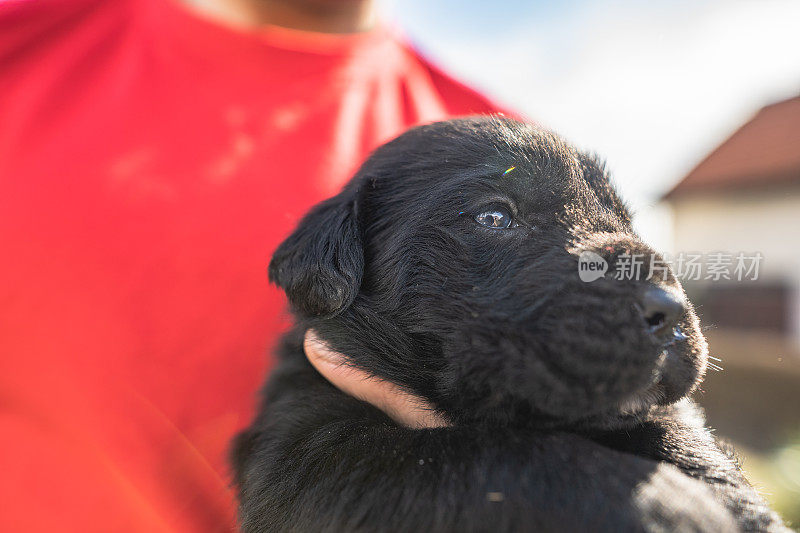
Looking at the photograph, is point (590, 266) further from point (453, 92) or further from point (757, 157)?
point (453, 92)

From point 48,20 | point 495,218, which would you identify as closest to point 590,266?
point 495,218

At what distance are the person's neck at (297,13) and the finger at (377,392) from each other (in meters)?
1.99

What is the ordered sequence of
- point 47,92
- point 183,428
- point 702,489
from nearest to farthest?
1. point 702,489
2. point 183,428
3. point 47,92

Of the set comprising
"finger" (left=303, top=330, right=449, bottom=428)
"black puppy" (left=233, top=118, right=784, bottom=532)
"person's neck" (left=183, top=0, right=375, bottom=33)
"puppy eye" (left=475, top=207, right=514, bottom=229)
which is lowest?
A: "finger" (left=303, top=330, right=449, bottom=428)

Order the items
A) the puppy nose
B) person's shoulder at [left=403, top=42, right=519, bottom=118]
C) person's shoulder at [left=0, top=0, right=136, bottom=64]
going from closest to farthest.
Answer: the puppy nose < person's shoulder at [left=0, top=0, right=136, bottom=64] < person's shoulder at [left=403, top=42, right=519, bottom=118]

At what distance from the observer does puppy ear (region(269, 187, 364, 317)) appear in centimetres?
169

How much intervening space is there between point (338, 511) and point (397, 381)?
51cm

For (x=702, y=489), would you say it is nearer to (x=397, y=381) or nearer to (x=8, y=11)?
(x=397, y=381)

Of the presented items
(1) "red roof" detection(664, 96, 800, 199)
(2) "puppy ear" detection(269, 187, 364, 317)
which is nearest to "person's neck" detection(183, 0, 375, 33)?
(2) "puppy ear" detection(269, 187, 364, 317)

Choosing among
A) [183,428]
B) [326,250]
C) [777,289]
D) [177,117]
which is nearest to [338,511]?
[326,250]

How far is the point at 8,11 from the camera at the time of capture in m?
2.36

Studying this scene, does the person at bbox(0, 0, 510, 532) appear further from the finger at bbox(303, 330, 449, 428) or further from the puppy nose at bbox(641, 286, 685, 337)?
the puppy nose at bbox(641, 286, 685, 337)

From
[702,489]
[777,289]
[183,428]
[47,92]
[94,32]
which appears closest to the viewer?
[702,489]

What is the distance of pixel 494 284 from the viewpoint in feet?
5.11
